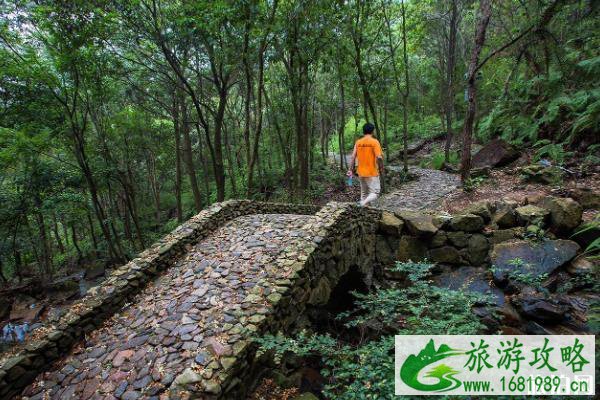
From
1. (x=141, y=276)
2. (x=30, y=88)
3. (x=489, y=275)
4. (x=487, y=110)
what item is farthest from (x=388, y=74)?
(x=30, y=88)

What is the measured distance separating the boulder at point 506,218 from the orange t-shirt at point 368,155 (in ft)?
10.2

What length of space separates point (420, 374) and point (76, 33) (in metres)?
11.6

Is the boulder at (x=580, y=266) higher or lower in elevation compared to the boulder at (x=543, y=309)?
higher

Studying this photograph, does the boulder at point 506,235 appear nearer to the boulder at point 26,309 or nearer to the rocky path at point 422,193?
the rocky path at point 422,193

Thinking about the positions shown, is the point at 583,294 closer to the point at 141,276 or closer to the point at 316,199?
the point at 141,276

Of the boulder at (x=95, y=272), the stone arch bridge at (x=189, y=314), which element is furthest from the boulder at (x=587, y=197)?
the boulder at (x=95, y=272)

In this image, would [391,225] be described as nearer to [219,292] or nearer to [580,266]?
[580,266]

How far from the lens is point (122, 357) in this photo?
4.30m

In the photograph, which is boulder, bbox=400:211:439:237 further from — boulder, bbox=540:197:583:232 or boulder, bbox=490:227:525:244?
boulder, bbox=540:197:583:232

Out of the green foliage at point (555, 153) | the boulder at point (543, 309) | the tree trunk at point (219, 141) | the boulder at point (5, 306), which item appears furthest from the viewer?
the boulder at point (5, 306)

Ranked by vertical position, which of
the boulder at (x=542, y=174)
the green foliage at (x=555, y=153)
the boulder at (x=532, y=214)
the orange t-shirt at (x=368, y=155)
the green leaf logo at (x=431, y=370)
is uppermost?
the orange t-shirt at (x=368, y=155)

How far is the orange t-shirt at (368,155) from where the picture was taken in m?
7.53

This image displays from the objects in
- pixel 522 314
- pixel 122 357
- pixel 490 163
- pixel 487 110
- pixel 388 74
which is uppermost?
pixel 388 74

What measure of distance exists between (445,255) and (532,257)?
185 cm
